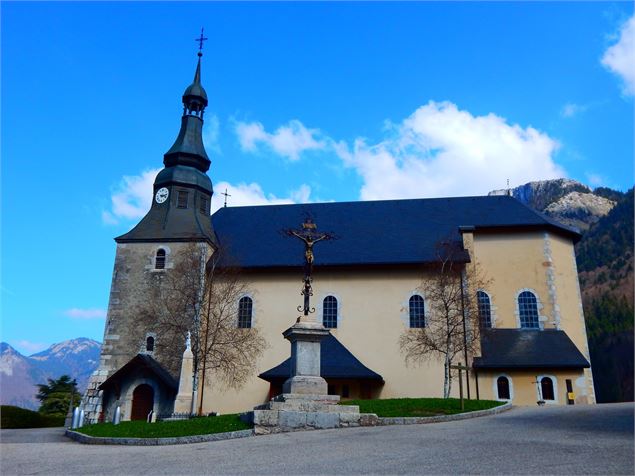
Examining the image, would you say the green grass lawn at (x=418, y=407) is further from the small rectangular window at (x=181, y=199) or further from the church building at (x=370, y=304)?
the small rectangular window at (x=181, y=199)

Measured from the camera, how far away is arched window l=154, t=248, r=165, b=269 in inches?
1069

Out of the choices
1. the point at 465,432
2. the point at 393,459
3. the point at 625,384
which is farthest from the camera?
the point at 625,384

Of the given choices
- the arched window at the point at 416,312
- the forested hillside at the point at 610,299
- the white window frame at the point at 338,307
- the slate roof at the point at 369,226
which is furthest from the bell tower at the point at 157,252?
the forested hillside at the point at 610,299

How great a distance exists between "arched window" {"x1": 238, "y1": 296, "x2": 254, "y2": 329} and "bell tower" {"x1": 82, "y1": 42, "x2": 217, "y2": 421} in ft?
8.53

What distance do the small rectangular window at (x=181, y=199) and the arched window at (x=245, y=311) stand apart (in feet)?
21.4

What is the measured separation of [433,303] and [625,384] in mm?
33073

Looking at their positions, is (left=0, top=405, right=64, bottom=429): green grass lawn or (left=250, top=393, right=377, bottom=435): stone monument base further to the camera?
(left=0, top=405, right=64, bottom=429): green grass lawn

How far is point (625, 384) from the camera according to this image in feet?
156

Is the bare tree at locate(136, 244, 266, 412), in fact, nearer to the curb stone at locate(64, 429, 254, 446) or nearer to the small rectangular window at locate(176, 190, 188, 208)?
the small rectangular window at locate(176, 190, 188, 208)

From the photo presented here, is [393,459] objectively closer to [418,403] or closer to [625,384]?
[418,403]

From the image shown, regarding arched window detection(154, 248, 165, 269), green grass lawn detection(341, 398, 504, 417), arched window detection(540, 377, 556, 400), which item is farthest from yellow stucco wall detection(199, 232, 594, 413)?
green grass lawn detection(341, 398, 504, 417)

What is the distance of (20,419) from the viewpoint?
26.6 meters

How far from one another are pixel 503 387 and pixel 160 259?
17234 mm

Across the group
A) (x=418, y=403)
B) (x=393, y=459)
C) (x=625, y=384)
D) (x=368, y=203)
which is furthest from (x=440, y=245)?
(x=625, y=384)
